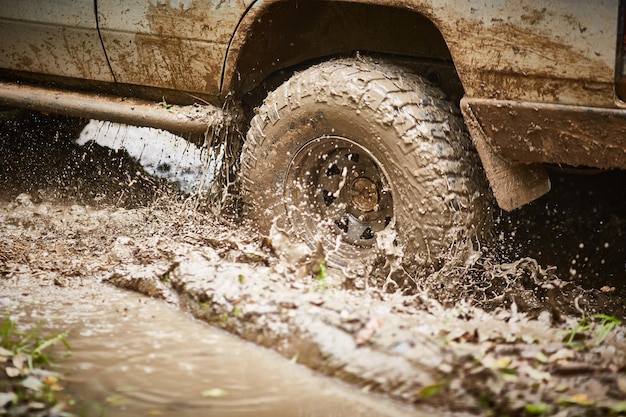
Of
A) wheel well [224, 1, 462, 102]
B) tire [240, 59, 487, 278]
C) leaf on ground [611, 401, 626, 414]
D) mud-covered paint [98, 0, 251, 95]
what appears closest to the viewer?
leaf on ground [611, 401, 626, 414]

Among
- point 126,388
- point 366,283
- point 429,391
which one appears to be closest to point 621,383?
point 429,391

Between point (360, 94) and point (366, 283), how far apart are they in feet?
2.94

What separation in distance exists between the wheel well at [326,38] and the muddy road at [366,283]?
93 centimetres

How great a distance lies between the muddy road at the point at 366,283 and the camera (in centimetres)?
250

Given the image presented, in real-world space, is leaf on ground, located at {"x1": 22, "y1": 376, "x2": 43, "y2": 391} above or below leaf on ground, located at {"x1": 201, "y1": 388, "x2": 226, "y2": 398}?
below

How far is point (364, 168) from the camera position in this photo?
3.80 meters

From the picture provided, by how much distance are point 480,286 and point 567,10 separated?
1.44 metres

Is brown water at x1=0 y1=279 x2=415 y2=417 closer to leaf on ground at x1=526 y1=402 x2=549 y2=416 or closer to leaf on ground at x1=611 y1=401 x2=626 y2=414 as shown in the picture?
leaf on ground at x1=526 y1=402 x2=549 y2=416

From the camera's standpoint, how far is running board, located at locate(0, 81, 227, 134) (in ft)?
13.8

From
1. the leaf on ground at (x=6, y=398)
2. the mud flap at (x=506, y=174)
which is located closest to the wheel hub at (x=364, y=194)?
the mud flap at (x=506, y=174)

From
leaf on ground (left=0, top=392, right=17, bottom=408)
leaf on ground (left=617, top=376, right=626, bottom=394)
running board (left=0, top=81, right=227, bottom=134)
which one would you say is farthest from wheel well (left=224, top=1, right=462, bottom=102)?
leaf on ground (left=0, top=392, right=17, bottom=408)

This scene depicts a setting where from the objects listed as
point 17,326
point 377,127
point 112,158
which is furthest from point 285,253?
point 112,158

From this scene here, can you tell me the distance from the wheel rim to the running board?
63 centimetres

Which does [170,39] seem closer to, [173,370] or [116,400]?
[173,370]
